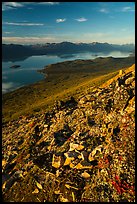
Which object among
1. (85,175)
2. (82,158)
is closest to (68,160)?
(82,158)

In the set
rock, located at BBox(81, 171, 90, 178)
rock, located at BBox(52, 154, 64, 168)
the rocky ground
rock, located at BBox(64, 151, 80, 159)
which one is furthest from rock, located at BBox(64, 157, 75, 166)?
rock, located at BBox(81, 171, 90, 178)

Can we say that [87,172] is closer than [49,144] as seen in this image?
Yes

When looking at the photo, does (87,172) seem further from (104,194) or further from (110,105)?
(110,105)

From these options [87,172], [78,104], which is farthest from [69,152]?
[78,104]

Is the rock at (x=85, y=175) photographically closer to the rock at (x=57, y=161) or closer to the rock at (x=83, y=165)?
the rock at (x=83, y=165)

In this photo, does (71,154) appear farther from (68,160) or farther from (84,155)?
(84,155)

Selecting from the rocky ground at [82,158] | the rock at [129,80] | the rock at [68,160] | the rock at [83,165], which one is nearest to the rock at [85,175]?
the rocky ground at [82,158]

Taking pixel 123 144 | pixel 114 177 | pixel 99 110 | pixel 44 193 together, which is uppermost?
pixel 99 110
